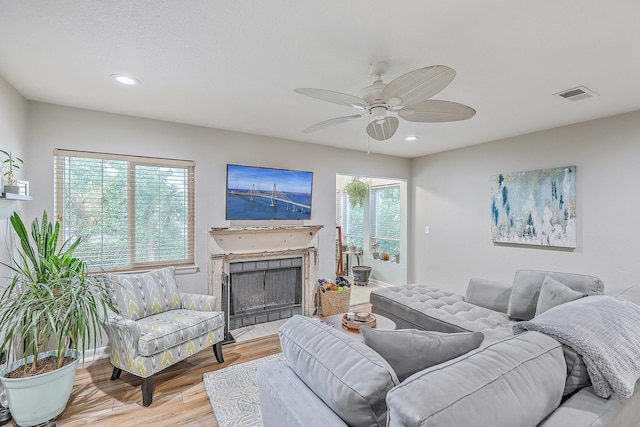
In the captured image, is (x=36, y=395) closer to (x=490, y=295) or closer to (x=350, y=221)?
(x=490, y=295)

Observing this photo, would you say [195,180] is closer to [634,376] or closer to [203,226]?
[203,226]

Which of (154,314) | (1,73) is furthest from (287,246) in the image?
(1,73)

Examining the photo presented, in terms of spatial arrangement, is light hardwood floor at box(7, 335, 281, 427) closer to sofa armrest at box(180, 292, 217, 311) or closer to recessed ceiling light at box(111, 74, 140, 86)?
sofa armrest at box(180, 292, 217, 311)

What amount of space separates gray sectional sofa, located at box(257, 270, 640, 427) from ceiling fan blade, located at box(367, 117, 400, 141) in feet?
4.70

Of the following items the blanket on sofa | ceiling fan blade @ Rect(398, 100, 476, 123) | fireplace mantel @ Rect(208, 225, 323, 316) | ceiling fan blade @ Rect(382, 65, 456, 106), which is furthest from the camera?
fireplace mantel @ Rect(208, 225, 323, 316)

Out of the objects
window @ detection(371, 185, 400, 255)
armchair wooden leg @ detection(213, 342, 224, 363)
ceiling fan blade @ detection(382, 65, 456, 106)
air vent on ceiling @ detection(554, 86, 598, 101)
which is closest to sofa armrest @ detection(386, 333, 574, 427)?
ceiling fan blade @ detection(382, 65, 456, 106)

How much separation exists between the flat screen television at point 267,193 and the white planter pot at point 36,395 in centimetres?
205

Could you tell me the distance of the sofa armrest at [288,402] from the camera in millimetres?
1008

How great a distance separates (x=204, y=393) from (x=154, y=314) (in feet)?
2.88

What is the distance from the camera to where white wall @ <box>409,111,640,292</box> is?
2959 millimetres

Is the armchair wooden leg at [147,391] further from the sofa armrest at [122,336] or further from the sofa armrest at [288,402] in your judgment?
the sofa armrest at [288,402]

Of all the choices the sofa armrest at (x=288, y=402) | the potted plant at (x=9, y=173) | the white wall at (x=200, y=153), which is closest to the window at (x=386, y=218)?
the white wall at (x=200, y=153)

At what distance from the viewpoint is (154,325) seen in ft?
8.00

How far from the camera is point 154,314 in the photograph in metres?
2.77
